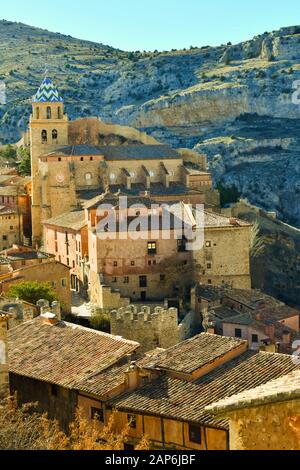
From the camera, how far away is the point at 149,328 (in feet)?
98.3

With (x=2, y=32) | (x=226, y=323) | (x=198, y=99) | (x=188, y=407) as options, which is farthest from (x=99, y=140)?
(x=2, y=32)

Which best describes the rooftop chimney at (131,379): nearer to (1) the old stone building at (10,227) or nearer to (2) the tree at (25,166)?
(1) the old stone building at (10,227)

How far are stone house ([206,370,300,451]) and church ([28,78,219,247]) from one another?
3821cm

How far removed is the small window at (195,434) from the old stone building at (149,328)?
12.6m

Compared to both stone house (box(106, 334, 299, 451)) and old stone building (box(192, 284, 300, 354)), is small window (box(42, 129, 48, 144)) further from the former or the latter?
stone house (box(106, 334, 299, 451))

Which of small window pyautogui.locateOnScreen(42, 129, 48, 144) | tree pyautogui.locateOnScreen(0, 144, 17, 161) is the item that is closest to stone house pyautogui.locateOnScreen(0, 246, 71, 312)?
small window pyautogui.locateOnScreen(42, 129, 48, 144)

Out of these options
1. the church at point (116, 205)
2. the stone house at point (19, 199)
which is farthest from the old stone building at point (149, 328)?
the stone house at point (19, 199)

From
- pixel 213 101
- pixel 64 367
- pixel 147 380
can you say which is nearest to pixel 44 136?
pixel 64 367

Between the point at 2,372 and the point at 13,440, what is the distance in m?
3.85

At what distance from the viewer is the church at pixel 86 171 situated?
5106cm

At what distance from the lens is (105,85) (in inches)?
4326

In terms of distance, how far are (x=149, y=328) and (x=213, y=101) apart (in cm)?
6630

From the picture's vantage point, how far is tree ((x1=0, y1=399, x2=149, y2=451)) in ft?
47.5

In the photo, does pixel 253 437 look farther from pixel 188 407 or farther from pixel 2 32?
pixel 2 32
